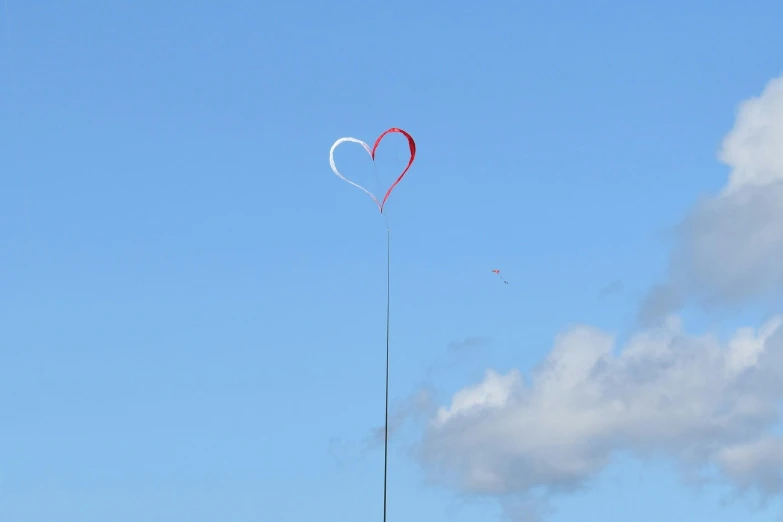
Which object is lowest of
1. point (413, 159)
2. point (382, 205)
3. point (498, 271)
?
point (382, 205)

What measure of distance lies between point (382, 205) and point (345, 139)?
13854 mm

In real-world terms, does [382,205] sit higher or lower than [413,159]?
lower

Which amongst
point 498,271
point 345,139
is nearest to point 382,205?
point 345,139

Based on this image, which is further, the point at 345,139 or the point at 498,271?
the point at 498,271

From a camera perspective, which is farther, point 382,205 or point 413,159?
point 413,159

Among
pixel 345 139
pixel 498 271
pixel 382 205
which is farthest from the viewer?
pixel 498 271

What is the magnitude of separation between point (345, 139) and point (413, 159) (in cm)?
781

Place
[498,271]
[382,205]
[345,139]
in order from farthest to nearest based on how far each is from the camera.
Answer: [498,271] < [345,139] < [382,205]

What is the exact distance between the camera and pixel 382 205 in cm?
3272

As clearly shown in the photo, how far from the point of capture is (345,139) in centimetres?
4278

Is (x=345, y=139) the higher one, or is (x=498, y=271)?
(x=498, y=271)

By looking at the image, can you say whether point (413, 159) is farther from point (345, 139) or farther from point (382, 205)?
point (382, 205)

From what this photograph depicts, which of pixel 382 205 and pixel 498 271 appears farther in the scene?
pixel 498 271

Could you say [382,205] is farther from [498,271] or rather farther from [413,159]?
[498,271]
